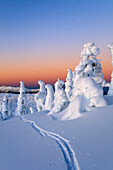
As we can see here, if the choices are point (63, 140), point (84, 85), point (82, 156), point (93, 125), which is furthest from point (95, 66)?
point (82, 156)

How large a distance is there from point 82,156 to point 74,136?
5.36ft

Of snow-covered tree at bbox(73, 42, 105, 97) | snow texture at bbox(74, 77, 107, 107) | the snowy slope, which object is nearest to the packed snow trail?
the snowy slope

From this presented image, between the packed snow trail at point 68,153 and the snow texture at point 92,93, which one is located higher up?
the snow texture at point 92,93

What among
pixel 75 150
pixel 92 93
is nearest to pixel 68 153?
pixel 75 150

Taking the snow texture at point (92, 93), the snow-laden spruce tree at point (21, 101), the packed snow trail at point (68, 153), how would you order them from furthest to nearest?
the snow-laden spruce tree at point (21, 101) → the snow texture at point (92, 93) → the packed snow trail at point (68, 153)

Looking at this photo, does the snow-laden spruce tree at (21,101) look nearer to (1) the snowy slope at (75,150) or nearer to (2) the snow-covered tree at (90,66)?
(2) the snow-covered tree at (90,66)

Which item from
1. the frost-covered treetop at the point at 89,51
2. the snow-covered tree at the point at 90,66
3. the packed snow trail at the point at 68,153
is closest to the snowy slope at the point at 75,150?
the packed snow trail at the point at 68,153

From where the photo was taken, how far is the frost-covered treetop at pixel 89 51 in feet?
52.9

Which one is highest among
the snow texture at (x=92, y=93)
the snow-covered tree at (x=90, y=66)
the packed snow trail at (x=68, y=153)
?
the snow-covered tree at (x=90, y=66)

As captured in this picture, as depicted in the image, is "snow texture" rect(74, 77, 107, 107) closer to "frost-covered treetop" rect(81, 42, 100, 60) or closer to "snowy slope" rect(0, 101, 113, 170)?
"snowy slope" rect(0, 101, 113, 170)

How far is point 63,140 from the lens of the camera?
5.39 m

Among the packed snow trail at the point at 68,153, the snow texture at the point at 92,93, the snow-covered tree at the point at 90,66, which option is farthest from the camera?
the snow-covered tree at the point at 90,66

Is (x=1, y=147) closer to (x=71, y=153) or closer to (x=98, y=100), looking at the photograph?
(x=71, y=153)

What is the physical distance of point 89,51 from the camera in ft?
53.6
